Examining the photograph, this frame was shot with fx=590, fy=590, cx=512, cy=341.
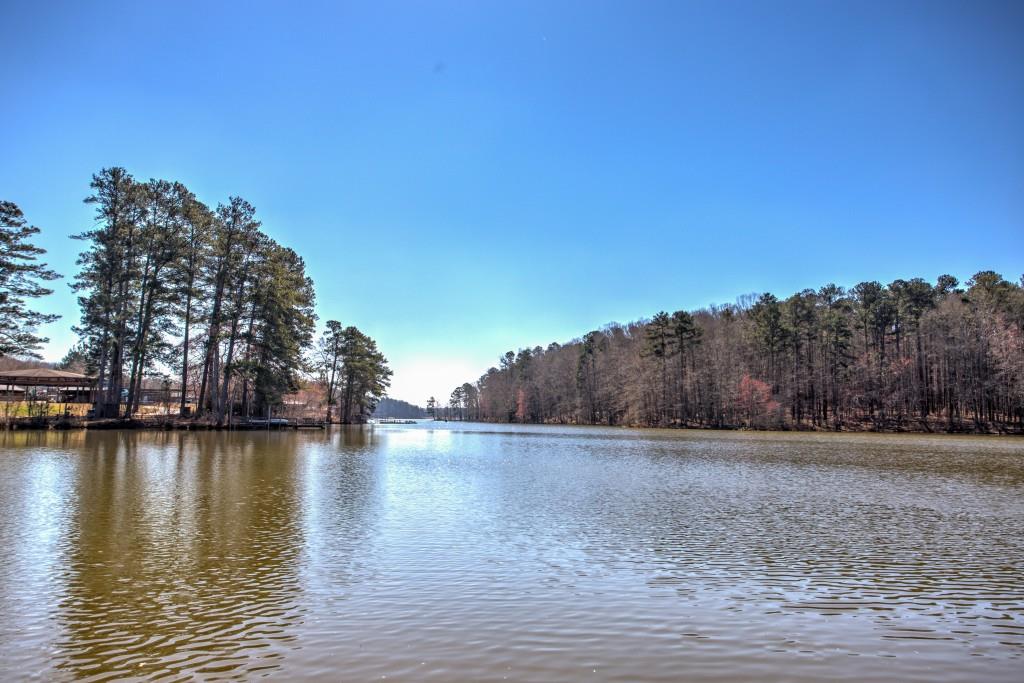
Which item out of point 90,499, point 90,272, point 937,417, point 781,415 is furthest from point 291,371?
point 937,417

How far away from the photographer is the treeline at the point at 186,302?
43.0 meters

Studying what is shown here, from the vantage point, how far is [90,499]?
47.3 ft

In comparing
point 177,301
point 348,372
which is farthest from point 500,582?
point 348,372

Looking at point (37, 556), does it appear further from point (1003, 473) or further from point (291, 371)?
point (291, 371)

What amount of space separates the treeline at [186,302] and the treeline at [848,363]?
178 ft

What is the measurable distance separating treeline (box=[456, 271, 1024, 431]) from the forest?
177ft

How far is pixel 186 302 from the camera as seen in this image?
1909 inches

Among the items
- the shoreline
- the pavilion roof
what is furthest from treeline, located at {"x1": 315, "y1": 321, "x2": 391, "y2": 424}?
the pavilion roof

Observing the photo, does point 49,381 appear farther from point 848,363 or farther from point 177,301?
point 848,363

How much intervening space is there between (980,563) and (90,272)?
51427 mm

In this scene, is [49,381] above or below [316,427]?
above

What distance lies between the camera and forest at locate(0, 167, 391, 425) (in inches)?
1670

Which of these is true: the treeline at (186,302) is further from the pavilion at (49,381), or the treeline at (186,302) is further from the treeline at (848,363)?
the treeline at (848,363)

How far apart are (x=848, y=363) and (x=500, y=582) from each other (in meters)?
82.4
